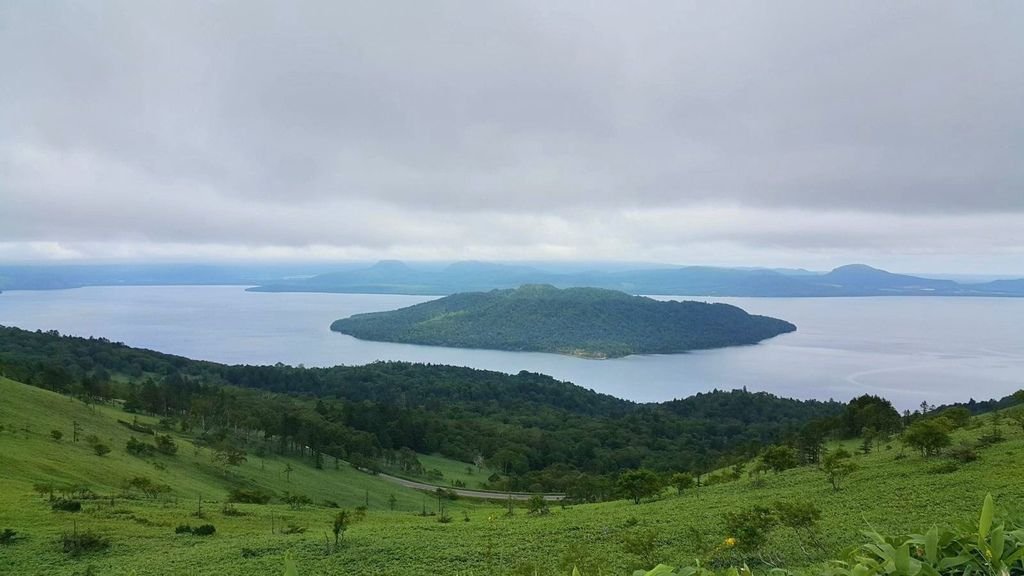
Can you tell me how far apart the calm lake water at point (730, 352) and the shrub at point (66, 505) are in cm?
7463

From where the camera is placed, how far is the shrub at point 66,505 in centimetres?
1662

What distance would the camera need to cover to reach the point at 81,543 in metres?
14.0

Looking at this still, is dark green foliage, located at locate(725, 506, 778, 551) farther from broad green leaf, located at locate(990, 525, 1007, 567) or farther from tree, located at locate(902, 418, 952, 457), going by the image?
tree, located at locate(902, 418, 952, 457)

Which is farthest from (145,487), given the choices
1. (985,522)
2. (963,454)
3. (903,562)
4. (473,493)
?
(963,454)

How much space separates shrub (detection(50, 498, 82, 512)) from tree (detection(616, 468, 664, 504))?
60.5 feet

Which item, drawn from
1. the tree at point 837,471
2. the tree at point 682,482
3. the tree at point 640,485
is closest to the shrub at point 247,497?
the tree at point 640,485

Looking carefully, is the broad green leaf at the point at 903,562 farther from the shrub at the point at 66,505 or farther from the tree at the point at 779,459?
the tree at the point at 779,459

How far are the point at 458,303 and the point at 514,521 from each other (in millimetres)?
143616

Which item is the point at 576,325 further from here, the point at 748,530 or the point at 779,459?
the point at 748,530

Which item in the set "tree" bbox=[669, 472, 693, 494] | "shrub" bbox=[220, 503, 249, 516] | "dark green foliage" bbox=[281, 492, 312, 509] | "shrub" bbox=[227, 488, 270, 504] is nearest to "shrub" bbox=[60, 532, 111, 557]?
"shrub" bbox=[220, 503, 249, 516]

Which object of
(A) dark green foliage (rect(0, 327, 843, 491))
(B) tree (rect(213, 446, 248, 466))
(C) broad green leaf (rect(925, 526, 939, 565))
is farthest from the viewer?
(A) dark green foliage (rect(0, 327, 843, 491))

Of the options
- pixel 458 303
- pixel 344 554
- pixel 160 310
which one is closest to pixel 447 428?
pixel 344 554

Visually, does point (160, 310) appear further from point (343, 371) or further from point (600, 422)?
point (600, 422)

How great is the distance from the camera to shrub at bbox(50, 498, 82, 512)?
1662 centimetres
